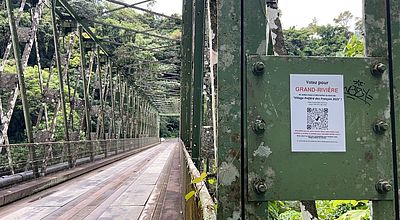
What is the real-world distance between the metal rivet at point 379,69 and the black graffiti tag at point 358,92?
0.05m

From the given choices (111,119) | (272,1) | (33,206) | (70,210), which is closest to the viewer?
(272,1)

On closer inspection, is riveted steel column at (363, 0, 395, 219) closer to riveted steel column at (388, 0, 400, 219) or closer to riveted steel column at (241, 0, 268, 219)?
riveted steel column at (388, 0, 400, 219)

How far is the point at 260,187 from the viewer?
3.63 ft

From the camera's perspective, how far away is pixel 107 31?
23.3 metres

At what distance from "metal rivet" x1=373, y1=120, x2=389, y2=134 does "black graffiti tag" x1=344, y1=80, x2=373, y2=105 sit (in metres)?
0.06

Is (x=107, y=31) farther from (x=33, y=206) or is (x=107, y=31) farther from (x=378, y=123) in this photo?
(x=378, y=123)

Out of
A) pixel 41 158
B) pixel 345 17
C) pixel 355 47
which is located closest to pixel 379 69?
pixel 355 47

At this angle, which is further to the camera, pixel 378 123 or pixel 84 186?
pixel 84 186

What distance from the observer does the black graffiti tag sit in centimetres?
116

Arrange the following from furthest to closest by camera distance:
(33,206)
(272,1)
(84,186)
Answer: (84,186)
(33,206)
(272,1)

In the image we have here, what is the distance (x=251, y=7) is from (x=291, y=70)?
0.21m

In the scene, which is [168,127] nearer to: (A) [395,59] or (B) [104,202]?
(B) [104,202]

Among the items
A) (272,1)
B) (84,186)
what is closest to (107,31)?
(84,186)

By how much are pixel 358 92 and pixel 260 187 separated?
1.23 feet
